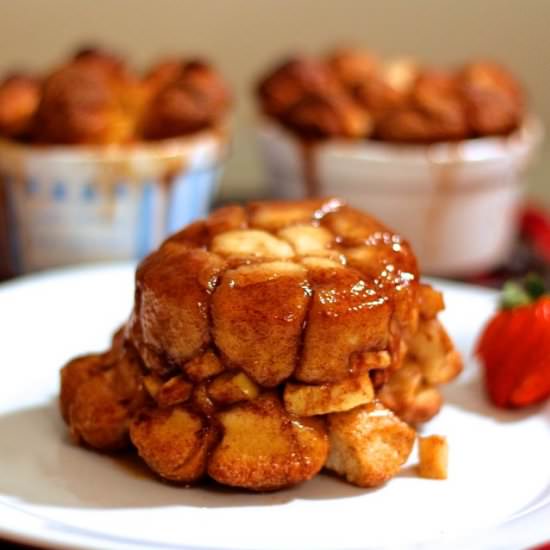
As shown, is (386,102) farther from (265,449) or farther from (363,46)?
(363,46)

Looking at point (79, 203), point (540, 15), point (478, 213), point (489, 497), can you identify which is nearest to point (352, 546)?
point (489, 497)

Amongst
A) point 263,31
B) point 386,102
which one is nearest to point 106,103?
point 386,102

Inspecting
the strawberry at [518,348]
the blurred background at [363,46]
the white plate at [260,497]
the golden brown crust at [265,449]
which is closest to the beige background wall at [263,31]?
the blurred background at [363,46]

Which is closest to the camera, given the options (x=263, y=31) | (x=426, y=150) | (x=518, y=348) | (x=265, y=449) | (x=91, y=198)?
(x=265, y=449)

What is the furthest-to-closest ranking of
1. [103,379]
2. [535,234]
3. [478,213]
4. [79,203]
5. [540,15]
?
1. [540,15]
2. [535,234]
3. [478,213]
4. [79,203]
5. [103,379]

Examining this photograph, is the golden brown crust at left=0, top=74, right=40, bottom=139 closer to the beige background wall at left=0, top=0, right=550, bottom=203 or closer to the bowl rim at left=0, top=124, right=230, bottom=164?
the bowl rim at left=0, top=124, right=230, bottom=164

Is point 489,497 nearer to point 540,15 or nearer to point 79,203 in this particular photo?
point 79,203
